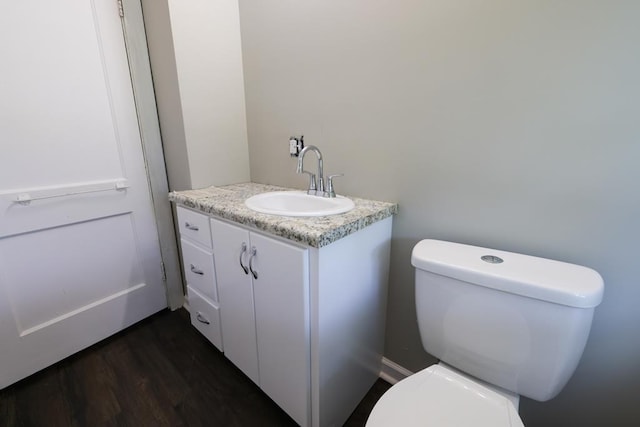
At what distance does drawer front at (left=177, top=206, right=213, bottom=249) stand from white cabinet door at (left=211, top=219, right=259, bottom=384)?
0.06m

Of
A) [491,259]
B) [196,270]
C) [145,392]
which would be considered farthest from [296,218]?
[145,392]

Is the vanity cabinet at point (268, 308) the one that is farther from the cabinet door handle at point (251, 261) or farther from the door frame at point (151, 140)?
the door frame at point (151, 140)

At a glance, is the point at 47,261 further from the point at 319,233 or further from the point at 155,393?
the point at 319,233

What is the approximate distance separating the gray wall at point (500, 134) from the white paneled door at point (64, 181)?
3.30 ft

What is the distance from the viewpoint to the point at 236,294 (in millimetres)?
1121

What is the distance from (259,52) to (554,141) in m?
1.40

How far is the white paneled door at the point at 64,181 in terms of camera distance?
1146mm

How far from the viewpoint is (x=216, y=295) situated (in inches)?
49.9

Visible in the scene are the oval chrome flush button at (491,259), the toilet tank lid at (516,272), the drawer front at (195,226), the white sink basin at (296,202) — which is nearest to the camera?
the toilet tank lid at (516,272)

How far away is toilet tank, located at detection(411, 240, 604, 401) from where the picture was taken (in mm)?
652

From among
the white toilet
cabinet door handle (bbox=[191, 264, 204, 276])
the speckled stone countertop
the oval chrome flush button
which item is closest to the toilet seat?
the white toilet

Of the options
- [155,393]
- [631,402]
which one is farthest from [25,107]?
[631,402]

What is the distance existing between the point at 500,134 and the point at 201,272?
136cm

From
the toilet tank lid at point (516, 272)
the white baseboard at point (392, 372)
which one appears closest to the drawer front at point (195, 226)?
the toilet tank lid at point (516, 272)
